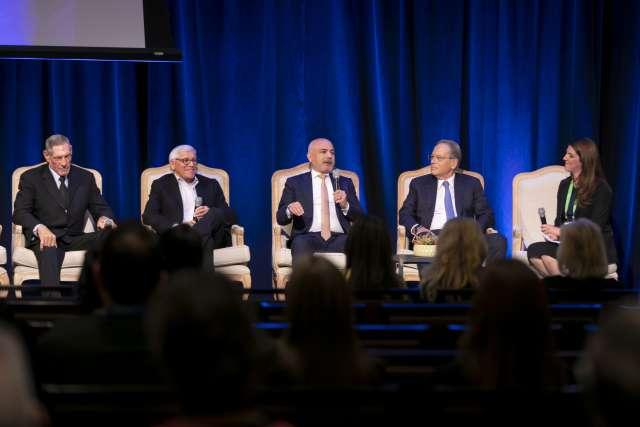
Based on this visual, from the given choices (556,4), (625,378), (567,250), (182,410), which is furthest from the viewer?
(556,4)

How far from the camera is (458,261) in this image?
3715mm

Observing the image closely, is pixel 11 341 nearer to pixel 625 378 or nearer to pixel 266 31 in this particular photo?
pixel 625 378

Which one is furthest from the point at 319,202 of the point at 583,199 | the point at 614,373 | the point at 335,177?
the point at 614,373

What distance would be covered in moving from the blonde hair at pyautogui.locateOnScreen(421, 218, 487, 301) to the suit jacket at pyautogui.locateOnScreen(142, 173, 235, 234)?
306 centimetres

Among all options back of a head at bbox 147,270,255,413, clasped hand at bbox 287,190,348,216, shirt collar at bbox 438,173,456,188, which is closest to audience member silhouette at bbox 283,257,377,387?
back of a head at bbox 147,270,255,413

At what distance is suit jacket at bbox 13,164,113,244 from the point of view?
20.7 feet

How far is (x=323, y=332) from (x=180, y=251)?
3.43 feet

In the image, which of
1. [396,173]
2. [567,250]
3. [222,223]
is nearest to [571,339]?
[567,250]

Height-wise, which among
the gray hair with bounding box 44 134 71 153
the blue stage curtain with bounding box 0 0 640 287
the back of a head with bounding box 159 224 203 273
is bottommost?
the back of a head with bounding box 159 224 203 273

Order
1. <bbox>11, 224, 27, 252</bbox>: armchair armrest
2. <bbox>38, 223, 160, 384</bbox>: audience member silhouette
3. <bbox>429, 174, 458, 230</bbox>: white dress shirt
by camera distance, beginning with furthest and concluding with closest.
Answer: <bbox>429, 174, 458, 230</bbox>: white dress shirt < <bbox>11, 224, 27, 252</bbox>: armchair armrest < <bbox>38, 223, 160, 384</bbox>: audience member silhouette

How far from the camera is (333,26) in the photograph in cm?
748

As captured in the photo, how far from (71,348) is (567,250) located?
226 centimetres

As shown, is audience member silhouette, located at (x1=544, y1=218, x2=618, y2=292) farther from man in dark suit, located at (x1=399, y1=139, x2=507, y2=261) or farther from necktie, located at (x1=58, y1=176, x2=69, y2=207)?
necktie, located at (x1=58, y1=176, x2=69, y2=207)

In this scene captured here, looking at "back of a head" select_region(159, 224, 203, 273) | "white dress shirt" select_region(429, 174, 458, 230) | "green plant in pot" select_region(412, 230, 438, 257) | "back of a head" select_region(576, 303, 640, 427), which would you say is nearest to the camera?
"back of a head" select_region(576, 303, 640, 427)
